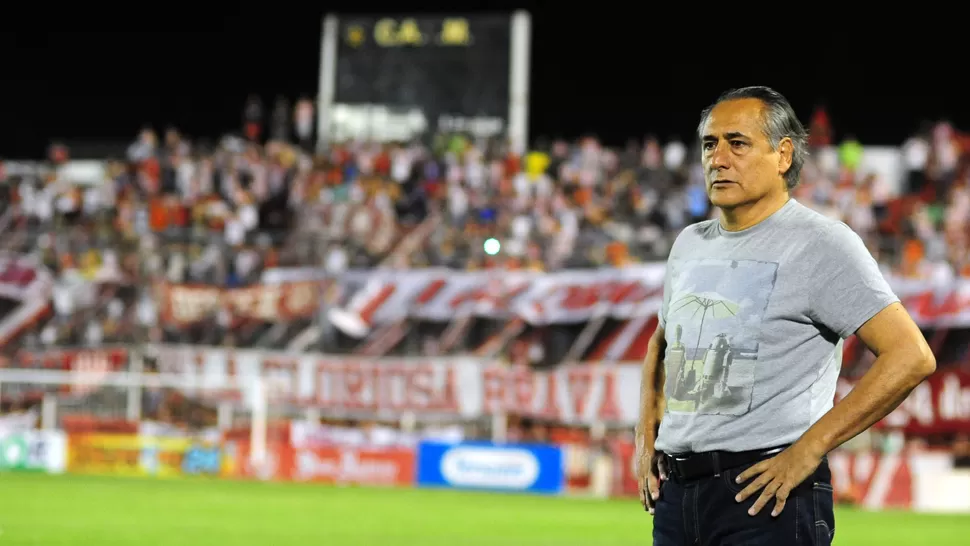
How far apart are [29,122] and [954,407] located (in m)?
36.0

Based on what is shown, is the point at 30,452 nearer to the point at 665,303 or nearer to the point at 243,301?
the point at 243,301

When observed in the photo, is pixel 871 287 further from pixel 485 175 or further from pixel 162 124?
pixel 162 124

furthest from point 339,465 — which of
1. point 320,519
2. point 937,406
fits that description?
point 937,406

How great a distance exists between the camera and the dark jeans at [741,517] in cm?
410

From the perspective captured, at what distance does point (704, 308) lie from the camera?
430 centimetres

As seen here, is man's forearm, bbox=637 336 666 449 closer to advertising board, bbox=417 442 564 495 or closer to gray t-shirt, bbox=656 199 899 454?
gray t-shirt, bbox=656 199 899 454

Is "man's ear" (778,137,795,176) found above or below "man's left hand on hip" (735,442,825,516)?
above

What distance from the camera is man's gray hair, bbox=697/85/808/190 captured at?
14.3 feet

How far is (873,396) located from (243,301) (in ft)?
78.1

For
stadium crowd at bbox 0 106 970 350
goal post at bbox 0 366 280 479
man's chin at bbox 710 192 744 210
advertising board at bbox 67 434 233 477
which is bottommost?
advertising board at bbox 67 434 233 477

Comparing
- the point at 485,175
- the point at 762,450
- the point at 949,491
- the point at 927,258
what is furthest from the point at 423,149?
the point at 762,450

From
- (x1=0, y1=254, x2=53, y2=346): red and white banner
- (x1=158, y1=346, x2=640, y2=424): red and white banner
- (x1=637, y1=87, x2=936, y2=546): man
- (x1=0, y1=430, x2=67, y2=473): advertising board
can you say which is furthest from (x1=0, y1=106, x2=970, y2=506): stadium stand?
(x1=637, y1=87, x2=936, y2=546): man

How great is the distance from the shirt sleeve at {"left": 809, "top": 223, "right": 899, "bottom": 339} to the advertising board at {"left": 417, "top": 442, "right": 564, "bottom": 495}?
2020 cm

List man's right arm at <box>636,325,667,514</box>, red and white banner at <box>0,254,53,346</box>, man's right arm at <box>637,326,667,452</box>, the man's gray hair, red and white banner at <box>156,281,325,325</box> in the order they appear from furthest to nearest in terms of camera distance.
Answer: red and white banner at <box>0,254,53,346</box>, red and white banner at <box>156,281,325,325</box>, man's right arm at <box>637,326,667,452</box>, man's right arm at <box>636,325,667,514</box>, the man's gray hair
